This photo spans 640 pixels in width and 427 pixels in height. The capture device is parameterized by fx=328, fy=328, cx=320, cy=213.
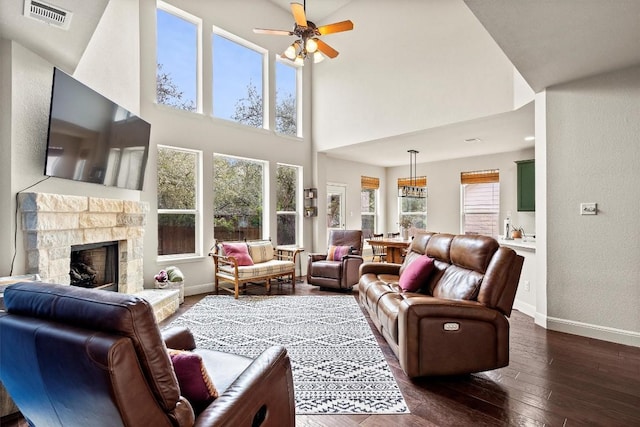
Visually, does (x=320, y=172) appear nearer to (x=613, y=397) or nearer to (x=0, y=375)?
(x=613, y=397)

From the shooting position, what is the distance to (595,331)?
3178 mm

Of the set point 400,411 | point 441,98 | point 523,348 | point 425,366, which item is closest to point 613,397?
point 523,348

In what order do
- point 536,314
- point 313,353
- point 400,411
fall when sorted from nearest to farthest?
point 400,411 → point 313,353 → point 536,314

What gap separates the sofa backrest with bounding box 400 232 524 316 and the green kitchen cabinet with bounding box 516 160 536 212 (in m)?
2.93

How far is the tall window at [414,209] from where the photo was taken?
8.23 metres

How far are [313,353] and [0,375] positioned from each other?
2.06m

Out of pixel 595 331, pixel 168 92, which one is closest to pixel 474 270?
pixel 595 331

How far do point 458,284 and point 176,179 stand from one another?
13.5 feet

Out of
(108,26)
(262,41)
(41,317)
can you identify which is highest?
(262,41)

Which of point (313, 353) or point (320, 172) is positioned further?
point (320, 172)

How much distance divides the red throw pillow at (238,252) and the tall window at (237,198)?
47 cm

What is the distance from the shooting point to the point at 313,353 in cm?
281

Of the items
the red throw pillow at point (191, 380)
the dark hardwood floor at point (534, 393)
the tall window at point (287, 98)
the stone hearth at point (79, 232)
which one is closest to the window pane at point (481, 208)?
the tall window at point (287, 98)

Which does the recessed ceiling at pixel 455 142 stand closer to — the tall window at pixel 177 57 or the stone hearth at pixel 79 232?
the tall window at pixel 177 57
